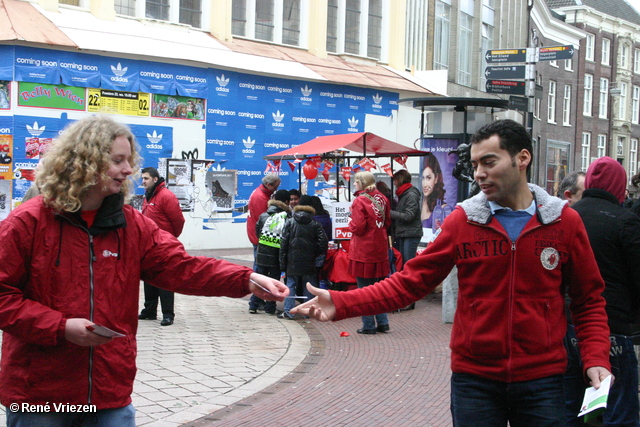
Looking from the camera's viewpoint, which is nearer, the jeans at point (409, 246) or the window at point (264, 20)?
the jeans at point (409, 246)

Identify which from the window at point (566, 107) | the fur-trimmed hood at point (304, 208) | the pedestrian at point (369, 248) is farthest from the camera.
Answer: the window at point (566, 107)

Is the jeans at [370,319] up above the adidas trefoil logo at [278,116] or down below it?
below

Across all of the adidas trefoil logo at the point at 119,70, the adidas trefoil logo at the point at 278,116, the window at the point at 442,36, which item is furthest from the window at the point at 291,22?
the window at the point at 442,36

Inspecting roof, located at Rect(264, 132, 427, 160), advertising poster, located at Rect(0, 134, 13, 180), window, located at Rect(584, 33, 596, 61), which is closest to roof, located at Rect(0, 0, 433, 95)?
advertising poster, located at Rect(0, 134, 13, 180)

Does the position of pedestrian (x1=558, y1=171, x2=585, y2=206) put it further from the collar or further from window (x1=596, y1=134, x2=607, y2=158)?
window (x1=596, y1=134, x2=607, y2=158)

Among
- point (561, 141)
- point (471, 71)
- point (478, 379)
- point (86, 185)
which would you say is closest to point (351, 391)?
point (478, 379)

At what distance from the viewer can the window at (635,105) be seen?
53.3 meters

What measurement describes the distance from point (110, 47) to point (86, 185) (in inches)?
566

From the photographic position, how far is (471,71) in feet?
96.8

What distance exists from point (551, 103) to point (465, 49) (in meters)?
14.7

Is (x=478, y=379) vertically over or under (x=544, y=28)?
under

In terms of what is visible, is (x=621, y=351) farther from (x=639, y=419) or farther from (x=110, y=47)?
(x=110, y=47)

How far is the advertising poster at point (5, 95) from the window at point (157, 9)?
4633 mm

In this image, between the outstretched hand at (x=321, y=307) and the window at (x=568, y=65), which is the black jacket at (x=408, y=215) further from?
the window at (x=568, y=65)
